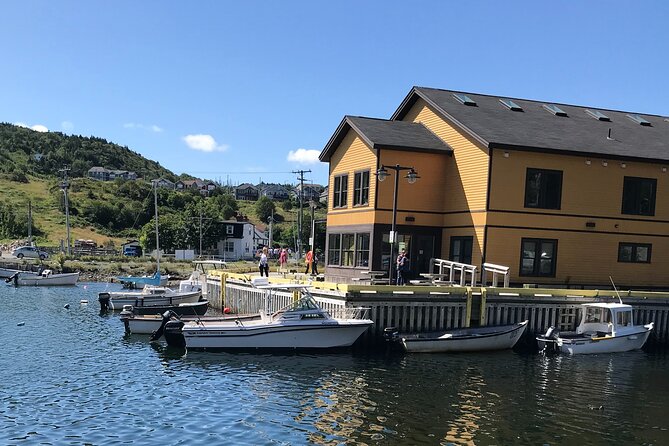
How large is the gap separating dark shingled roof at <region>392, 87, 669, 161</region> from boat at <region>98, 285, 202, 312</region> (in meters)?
16.6

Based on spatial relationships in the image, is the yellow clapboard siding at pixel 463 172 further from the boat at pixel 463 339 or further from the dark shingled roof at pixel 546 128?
the boat at pixel 463 339

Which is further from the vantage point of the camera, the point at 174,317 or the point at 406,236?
the point at 406,236

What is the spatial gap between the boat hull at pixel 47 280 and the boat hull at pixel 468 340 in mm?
43479

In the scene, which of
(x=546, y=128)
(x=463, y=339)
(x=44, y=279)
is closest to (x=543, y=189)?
(x=546, y=128)

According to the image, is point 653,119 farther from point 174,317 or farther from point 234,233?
point 234,233

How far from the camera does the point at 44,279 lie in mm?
56562

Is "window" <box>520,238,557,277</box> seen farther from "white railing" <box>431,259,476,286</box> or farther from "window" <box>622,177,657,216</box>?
"window" <box>622,177,657,216</box>

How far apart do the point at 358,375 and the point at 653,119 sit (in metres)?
30.7

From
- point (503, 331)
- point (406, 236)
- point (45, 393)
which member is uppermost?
point (406, 236)

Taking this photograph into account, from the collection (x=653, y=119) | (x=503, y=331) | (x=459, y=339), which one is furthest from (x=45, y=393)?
(x=653, y=119)

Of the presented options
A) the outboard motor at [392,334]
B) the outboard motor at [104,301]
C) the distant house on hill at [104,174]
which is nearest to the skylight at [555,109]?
the outboard motor at [392,334]

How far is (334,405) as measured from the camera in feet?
55.8

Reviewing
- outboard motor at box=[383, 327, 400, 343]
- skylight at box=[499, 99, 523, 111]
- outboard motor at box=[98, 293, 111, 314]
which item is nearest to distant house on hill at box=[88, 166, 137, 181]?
outboard motor at box=[98, 293, 111, 314]

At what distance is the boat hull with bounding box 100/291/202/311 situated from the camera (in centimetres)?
3631
